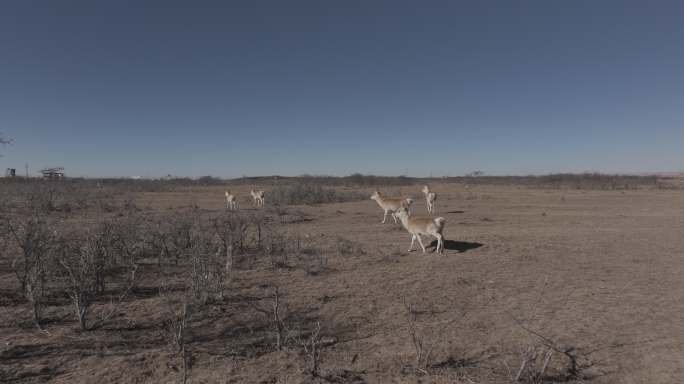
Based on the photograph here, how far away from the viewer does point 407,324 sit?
540 centimetres

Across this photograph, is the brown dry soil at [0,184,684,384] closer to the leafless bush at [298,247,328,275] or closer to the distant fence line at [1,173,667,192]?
the leafless bush at [298,247,328,275]

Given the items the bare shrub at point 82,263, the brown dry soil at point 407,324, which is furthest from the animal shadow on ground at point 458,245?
the bare shrub at point 82,263

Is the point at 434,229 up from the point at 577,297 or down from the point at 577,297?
up

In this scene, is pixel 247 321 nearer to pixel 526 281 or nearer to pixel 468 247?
pixel 526 281

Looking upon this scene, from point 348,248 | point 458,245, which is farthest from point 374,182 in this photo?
point 348,248

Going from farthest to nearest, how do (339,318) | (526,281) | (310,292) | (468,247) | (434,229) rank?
(468,247) → (434,229) → (526,281) → (310,292) → (339,318)

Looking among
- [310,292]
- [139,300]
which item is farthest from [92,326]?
[310,292]

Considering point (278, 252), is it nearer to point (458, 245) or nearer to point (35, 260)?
point (35, 260)

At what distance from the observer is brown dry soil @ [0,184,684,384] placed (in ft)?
13.2

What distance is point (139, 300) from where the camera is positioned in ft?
20.7

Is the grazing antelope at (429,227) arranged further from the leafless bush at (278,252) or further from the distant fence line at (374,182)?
the distant fence line at (374,182)

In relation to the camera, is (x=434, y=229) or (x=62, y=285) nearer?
(x=62, y=285)

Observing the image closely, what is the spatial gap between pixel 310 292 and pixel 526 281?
4.61 m

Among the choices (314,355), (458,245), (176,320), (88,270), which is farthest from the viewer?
(458,245)
